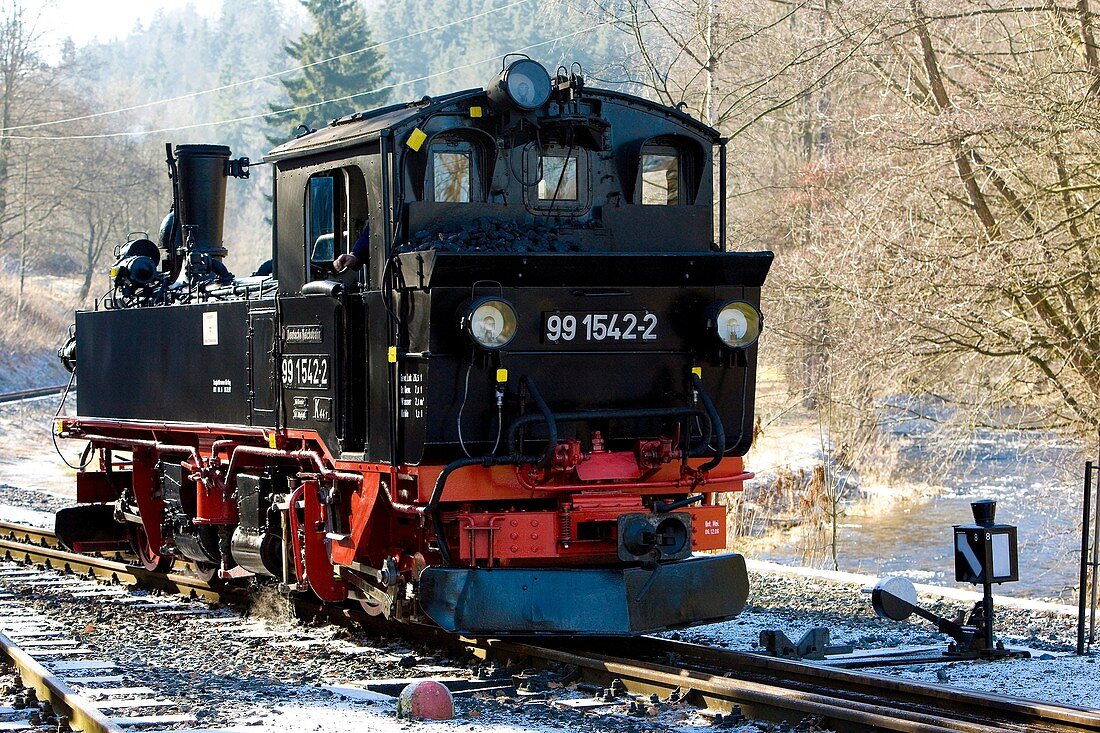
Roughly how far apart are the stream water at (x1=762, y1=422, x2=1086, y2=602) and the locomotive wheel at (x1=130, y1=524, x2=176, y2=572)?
7.64m

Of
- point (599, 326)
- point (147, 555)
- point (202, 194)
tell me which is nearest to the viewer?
point (599, 326)

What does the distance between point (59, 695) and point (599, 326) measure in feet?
11.5

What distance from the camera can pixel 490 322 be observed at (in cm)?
755

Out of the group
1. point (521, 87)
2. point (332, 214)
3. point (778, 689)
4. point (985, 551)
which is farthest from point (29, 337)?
point (778, 689)

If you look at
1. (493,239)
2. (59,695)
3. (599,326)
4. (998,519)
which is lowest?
(998,519)

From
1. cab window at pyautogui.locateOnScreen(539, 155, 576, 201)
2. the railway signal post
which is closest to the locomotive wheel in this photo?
cab window at pyautogui.locateOnScreen(539, 155, 576, 201)

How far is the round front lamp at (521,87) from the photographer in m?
7.91

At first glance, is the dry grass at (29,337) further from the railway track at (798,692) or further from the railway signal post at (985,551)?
the railway signal post at (985,551)

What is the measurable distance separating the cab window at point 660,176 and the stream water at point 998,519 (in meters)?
7.66

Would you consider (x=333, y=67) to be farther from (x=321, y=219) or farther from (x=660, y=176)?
(x=660, y=176)

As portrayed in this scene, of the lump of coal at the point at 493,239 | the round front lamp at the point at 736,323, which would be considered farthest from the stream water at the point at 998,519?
the lump of coal at the point at 493,239

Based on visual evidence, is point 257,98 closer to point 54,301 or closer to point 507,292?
point 54,301

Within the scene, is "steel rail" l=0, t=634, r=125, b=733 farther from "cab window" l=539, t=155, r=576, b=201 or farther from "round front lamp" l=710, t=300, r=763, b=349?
"round front lamp" l=710, t=300, r=763, b=349

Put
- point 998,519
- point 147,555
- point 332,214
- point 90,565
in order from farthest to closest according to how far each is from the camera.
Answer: point 998,519, point 90,565, point 147,555, point 332,214
